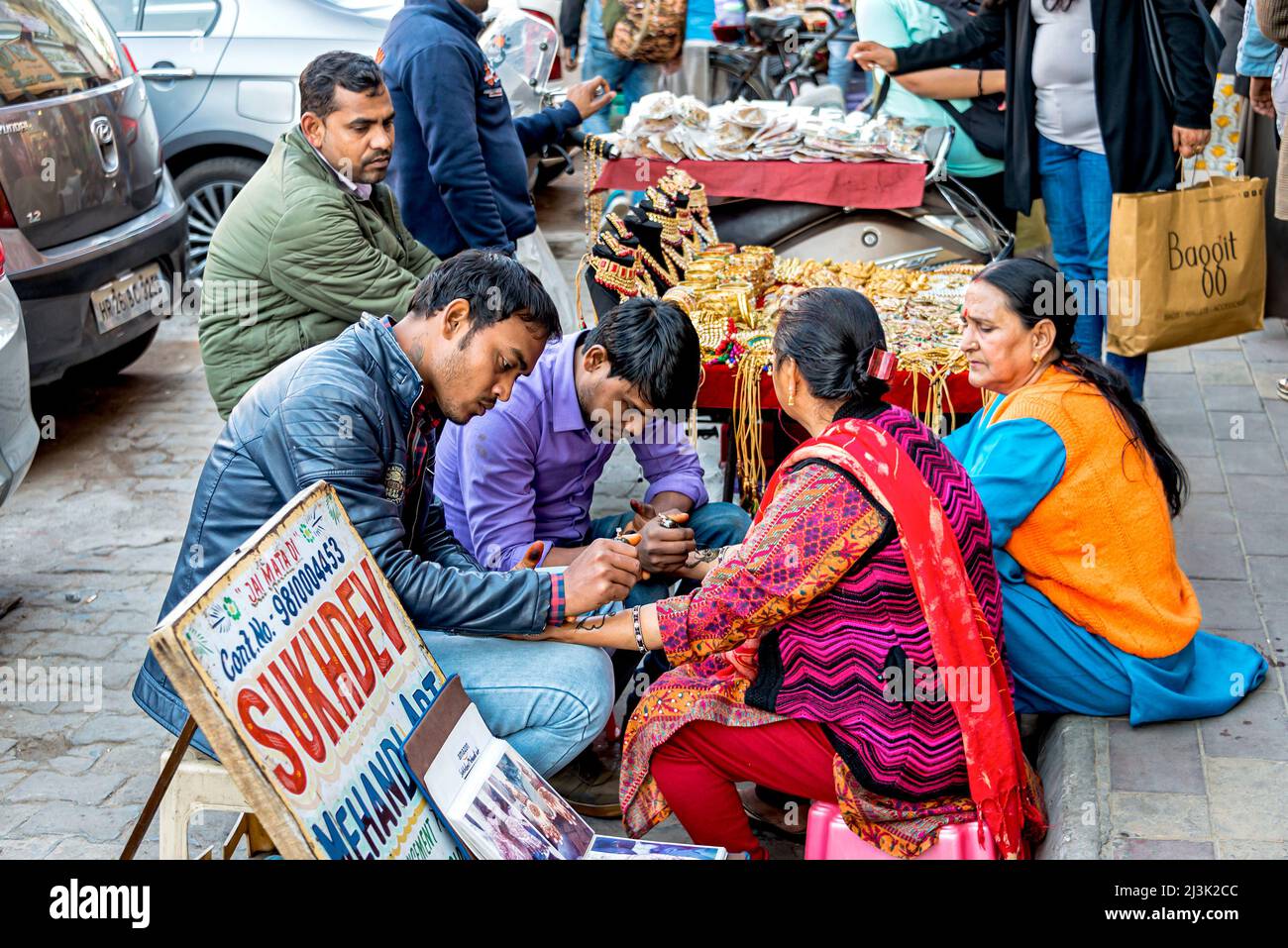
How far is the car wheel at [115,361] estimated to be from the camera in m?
6.02

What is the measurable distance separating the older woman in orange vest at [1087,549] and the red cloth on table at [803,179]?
2287 mm

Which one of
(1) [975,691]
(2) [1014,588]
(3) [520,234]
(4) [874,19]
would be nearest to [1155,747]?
(2) [1014,588]

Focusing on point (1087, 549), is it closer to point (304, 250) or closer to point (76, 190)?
point (304, 250)

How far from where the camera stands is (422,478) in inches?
108

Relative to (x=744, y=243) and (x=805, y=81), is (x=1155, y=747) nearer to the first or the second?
(x=744, y=243)

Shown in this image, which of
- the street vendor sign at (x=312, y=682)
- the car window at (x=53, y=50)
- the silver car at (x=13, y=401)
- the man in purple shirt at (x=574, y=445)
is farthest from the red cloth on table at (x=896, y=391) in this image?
the car window at (x=53, y=50)

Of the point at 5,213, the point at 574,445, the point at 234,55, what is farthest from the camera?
the point at 234,55

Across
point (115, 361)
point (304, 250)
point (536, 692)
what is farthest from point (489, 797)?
point (115, 361)

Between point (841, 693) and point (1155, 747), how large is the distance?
2.81ft

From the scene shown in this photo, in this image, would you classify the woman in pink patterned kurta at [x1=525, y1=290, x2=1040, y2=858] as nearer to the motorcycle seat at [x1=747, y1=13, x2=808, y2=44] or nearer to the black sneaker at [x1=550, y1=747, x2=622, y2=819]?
the black sneaker at [x1=550, y1=747, x2=622, y2=819]

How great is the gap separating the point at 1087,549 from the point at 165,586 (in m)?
2.84

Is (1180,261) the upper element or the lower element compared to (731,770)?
upper

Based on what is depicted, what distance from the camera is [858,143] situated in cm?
524

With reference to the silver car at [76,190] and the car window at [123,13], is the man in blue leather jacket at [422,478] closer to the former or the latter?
the silver car at [76,190]
